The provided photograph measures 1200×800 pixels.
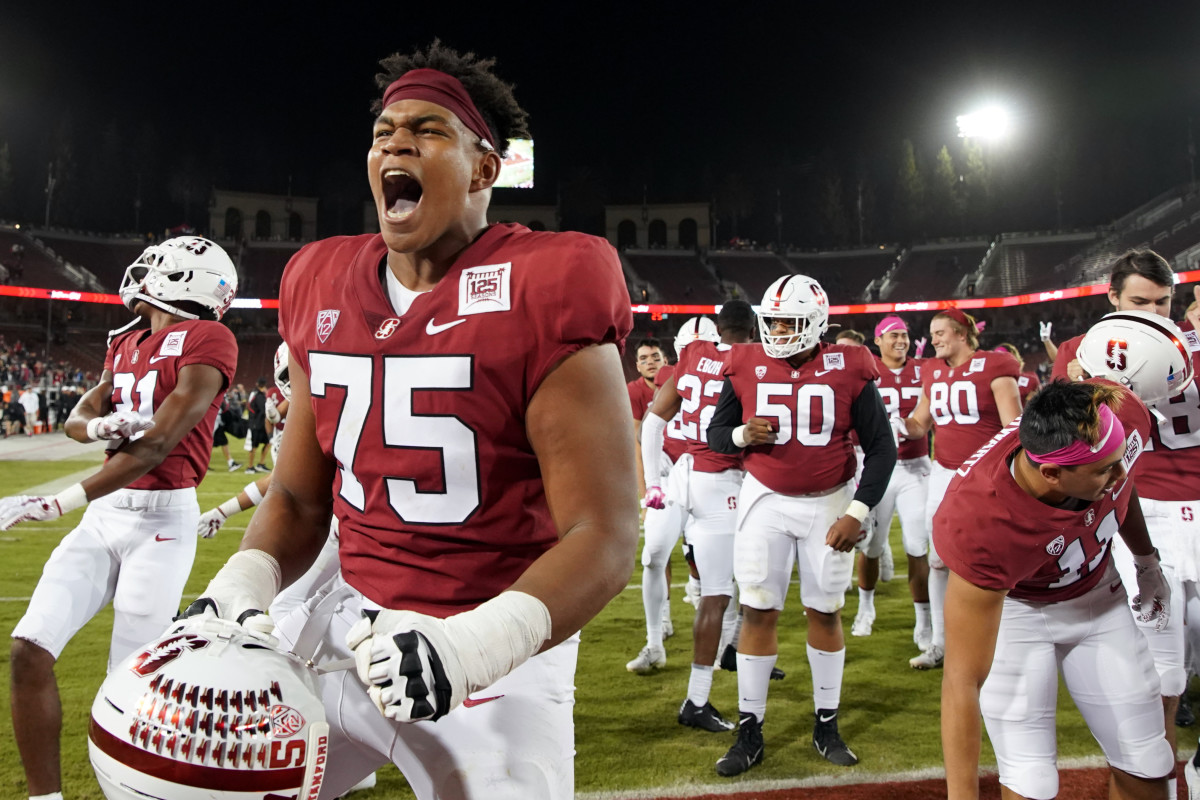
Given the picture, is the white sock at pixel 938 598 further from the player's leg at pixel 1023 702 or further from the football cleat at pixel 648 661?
the player's leg at pixel 1023 702

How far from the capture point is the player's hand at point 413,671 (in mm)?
1276

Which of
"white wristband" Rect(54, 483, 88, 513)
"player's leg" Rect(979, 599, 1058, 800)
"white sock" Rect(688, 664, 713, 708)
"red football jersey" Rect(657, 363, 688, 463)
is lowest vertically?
"white sock" Rect(688, 664, 713, 708)

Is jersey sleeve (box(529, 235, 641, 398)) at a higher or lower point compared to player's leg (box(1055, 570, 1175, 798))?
higher

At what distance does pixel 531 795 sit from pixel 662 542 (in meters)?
4.22

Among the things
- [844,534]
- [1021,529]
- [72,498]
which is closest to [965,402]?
[844,534]

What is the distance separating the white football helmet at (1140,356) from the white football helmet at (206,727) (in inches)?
122

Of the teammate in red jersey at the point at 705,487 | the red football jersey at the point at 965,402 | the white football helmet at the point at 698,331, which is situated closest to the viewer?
the teammate in red jersey at the point at 705,487

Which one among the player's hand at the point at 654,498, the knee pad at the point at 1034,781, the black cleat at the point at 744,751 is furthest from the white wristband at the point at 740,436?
the knee pad at the point at 1034,781

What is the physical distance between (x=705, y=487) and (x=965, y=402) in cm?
223

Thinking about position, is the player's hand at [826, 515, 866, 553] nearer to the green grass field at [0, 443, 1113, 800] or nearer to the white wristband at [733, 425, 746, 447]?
the white wristband at [733, 425, 746, 447]

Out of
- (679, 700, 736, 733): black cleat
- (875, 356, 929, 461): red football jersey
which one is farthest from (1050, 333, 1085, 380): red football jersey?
(875, 356, 929, 461): red football jersey

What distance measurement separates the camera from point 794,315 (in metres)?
4.48

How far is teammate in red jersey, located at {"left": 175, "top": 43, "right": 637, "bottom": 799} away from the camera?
1.69 metres

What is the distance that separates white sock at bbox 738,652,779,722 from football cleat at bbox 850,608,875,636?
2612 mm
